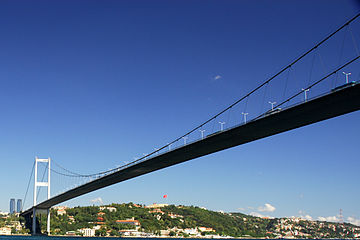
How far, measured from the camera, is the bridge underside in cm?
1939

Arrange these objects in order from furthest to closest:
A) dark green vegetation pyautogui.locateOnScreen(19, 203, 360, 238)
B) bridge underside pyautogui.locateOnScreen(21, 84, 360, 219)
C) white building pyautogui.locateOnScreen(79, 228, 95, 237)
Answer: dark green vegetation pyautogui.locateOnScreen(19, 203, 360, 238)
white building pyautogui.locateOnScreen(79, 228, 95, 237)
bridge underside pyautogui.locateOnScreen(21, 84, 360, 219)

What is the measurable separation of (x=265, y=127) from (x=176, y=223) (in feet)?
290

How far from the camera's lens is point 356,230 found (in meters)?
161

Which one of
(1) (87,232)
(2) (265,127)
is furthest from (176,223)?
(2) (265,127)

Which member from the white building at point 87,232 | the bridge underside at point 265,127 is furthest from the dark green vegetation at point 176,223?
the bridge underside at point 265,127

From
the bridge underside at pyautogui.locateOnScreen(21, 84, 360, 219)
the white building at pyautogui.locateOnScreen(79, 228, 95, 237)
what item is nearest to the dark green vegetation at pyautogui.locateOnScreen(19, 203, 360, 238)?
the white building at pyautogui.locateOnScreen(79, 228, 95, 237)

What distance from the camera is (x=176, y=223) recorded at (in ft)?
359

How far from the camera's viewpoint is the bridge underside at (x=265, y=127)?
19391 mm

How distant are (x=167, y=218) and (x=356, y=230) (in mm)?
80111

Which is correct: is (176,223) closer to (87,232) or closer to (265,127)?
(87,232)

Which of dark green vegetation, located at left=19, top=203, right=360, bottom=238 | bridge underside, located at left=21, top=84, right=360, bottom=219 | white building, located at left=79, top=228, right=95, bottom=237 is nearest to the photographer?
bridge underside, located at left=21, top=84, right=360, bottom=219

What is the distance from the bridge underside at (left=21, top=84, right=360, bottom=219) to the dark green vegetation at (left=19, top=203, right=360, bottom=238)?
123 feet

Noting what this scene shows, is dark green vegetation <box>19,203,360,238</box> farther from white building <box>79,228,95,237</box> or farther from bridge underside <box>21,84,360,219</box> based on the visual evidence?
bridge underside <box>21,84,360,219</box>

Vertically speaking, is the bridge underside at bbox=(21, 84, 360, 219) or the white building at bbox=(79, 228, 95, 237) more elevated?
the bridge underside at bbox=(21, 84, 360, 219)
